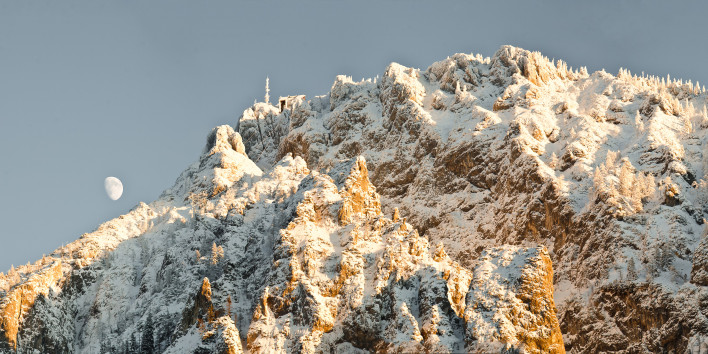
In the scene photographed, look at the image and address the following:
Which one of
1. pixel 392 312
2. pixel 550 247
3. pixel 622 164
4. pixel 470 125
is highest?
pixel 470 125

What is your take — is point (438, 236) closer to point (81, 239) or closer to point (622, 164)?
point (622, 164)

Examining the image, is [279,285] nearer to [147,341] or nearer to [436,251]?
[436,251]

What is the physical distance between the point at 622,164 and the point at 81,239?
312ft

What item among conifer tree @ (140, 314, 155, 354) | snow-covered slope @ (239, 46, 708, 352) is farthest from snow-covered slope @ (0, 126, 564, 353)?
snow-covered slope @ (239, 46, 708, 352)

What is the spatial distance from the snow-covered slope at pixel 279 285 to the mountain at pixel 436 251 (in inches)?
12.2

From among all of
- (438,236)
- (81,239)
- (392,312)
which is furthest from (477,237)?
(81,239)

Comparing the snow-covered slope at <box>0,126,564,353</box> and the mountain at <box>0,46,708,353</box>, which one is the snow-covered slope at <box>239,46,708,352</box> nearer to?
the mountain at <box>0,46,708,353</box>

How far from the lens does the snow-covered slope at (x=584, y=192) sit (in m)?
143

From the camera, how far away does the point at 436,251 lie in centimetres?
15125

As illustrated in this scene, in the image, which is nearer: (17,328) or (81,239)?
(17,328)

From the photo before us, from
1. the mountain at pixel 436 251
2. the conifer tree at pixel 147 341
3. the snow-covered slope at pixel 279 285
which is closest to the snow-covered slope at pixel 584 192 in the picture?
the mountain at pixel 436 251

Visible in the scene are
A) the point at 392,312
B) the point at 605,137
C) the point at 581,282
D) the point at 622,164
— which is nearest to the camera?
the point at 392,312

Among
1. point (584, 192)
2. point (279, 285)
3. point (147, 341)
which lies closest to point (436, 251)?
point (279, 285)

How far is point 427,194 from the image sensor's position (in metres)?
182
